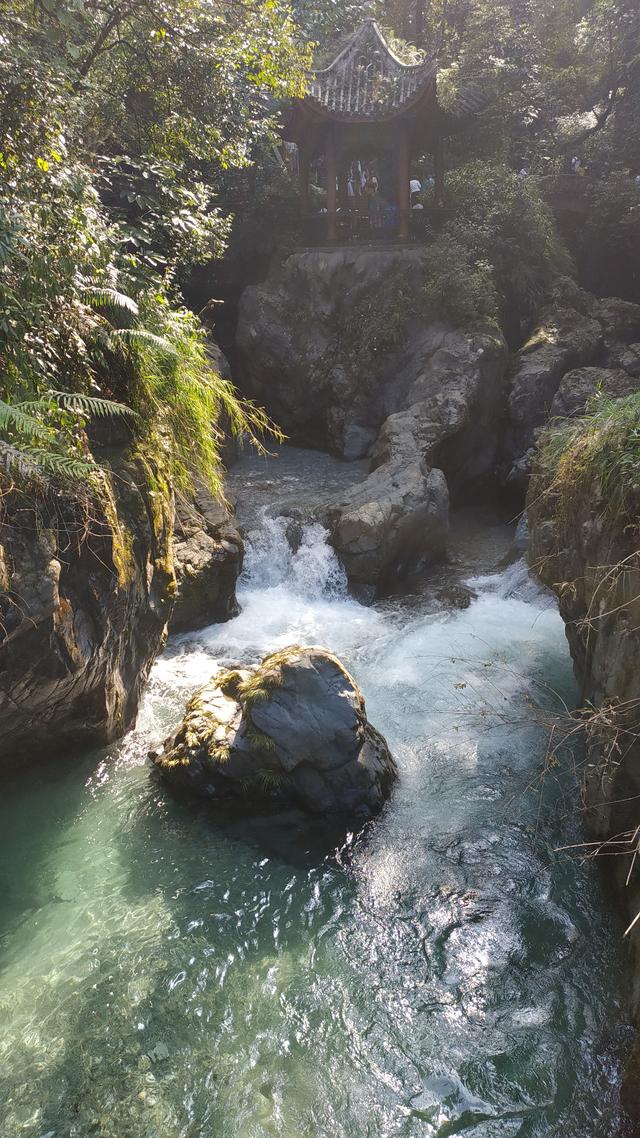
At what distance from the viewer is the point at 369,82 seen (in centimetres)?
1598

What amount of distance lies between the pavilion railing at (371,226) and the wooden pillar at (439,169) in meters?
0.33

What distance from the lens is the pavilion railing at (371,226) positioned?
16906mm

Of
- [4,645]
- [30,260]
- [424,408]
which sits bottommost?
[4,645]

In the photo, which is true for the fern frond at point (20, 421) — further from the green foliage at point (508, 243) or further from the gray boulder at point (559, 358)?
the green foliage at point (508, 243)

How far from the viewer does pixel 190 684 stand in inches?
330

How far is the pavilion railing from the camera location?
1691 cm

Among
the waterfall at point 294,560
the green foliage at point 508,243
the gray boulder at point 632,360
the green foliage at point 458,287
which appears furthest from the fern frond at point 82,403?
the green foliage at point 508,243

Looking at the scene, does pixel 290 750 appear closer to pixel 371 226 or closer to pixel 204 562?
pixel 204 562

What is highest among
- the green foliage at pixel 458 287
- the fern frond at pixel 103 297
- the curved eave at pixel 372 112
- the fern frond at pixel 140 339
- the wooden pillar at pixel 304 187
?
the curved eave at pixel 372 112

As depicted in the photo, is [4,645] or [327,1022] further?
[4,645]

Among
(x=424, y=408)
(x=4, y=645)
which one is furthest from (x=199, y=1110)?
(x=424, y=408)

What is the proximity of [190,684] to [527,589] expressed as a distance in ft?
18.2

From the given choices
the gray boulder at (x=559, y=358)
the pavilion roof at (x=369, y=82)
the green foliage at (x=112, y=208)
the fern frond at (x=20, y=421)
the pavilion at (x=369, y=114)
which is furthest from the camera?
the pavilion at (x=369, y=114)

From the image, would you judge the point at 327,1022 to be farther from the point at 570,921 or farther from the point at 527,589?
the point at 527,589
